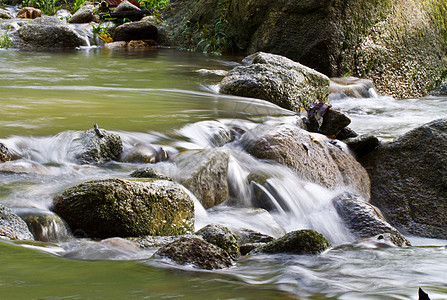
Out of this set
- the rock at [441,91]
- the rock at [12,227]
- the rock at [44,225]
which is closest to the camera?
the rock at [12,227]

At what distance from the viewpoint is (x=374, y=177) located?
17.3ft

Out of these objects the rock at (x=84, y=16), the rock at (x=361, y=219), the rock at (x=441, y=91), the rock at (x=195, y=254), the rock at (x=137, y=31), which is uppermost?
the rock at (x=84, y=16)

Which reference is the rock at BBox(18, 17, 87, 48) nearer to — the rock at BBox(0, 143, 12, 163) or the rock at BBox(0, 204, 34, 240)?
the rock at BBox(0, 143, 12, 163)

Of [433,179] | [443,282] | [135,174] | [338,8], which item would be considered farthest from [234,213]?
[338,8]

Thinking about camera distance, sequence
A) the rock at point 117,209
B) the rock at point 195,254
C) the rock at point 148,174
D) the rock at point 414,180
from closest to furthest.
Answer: the rock at point 195,254, the rock at point 117,209, the rock at point 148,174, the rock at point 414,180

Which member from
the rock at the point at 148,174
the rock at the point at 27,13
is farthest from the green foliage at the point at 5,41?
the rock at the point at 148,174

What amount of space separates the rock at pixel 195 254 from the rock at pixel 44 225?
0.77m

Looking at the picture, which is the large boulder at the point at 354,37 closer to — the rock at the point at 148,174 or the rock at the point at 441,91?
the rock at the point at 441,91

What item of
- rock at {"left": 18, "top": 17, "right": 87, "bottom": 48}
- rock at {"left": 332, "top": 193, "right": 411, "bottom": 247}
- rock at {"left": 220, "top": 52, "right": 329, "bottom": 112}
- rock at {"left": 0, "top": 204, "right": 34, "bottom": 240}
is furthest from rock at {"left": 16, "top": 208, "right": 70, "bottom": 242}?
rock at {"left": 18, "top": 17, "right": 87, "bottom": 48}

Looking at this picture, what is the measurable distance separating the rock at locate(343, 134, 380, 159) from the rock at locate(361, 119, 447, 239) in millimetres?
61

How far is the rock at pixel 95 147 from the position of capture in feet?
13.6

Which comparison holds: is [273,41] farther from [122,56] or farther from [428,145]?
[428,145]

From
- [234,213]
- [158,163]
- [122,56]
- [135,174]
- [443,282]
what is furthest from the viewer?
[122,56]

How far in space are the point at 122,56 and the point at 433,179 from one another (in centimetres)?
851
